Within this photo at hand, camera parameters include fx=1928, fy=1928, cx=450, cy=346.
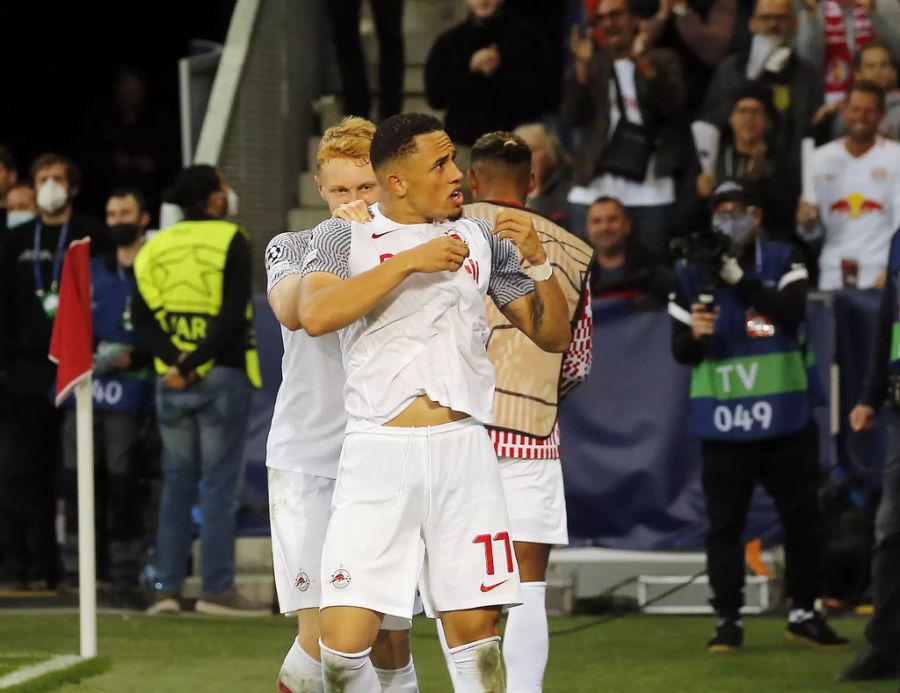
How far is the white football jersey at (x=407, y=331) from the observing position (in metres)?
5.26

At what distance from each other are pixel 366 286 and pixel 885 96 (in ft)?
25.5

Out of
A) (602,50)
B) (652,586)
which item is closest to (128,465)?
(652,586)

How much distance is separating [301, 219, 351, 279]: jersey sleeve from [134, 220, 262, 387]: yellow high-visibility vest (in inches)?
191

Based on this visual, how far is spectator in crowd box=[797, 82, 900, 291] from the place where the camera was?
37.0 feet

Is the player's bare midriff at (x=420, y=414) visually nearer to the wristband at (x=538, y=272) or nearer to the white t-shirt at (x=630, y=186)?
the wristband at (x=538, y=272)

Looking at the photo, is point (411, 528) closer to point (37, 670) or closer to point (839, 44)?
point (37, 670)

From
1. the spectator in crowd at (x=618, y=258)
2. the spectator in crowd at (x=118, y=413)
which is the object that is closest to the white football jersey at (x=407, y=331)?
the spectator in crowd at (x=618, y=258)

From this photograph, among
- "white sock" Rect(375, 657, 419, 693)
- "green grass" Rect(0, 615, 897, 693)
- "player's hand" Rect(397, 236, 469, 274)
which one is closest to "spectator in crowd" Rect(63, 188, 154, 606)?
"green grass" Rect(0, 615, 897, 693)

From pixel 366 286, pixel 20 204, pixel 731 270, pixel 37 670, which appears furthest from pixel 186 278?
pixel 366 286

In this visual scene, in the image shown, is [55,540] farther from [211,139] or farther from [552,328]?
[552,328]

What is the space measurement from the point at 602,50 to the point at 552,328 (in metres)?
6.69

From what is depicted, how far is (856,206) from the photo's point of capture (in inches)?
448

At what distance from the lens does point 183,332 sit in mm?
10266

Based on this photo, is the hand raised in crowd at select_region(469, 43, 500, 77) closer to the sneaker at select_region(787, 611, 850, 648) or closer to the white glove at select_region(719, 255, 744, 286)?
the white glove at select_region(719, 255, 744, 286)
